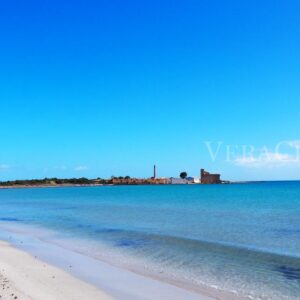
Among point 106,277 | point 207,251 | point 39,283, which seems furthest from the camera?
point 207,251

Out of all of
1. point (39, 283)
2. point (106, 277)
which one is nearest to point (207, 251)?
point (106, 277)

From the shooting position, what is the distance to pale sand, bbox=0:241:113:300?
7.97m

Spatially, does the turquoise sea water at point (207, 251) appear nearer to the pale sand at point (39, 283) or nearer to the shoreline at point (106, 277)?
the shoreline at point (106, 277)

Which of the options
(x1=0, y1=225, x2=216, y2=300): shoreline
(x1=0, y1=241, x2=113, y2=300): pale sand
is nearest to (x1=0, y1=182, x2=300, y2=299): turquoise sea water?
(x1=0, y1=225, x2=216, y2=300): shoreline

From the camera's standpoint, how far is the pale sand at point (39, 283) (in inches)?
314

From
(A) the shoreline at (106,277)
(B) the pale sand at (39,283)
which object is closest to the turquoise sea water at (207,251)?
(A) the shoreline at (106,277)

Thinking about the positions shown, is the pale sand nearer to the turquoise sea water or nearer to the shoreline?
the shoreline

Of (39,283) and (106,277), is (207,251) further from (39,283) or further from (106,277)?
(39,283)

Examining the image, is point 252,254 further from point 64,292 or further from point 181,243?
point 64,292

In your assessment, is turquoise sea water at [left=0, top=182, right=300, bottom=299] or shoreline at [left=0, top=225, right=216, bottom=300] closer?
shoreline at [left=0, top=225, right=216, bottom=300]

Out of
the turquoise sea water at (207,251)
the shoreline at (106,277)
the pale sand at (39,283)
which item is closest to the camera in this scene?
the pale sand at (39,283)

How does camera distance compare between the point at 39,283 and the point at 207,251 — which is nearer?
the point at 39,283

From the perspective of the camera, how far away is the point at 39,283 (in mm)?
9055

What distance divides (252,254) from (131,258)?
13.1 ft
